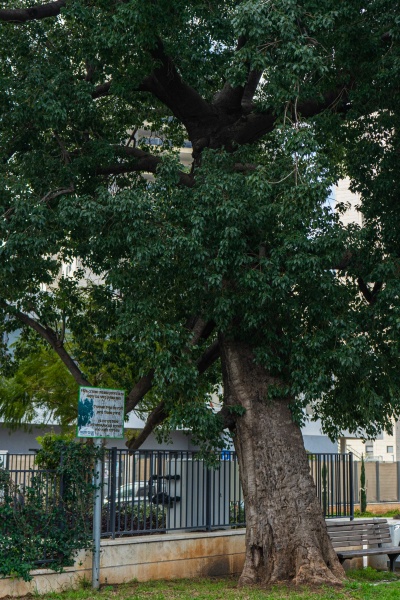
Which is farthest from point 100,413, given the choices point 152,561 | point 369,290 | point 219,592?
point 369,290

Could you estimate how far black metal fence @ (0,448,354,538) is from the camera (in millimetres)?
13742

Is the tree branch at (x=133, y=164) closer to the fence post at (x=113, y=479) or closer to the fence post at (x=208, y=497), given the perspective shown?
the fence post at (x=113, y=479)

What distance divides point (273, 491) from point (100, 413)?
9.59ft

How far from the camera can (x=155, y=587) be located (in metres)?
13.1

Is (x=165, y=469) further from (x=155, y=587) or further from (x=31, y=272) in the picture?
(x=31, y=272)

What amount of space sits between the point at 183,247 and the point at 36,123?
4.12 meters

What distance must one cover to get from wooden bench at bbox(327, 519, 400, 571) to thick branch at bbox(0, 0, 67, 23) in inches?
421

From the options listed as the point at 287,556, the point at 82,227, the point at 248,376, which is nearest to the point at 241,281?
the point at 248,376

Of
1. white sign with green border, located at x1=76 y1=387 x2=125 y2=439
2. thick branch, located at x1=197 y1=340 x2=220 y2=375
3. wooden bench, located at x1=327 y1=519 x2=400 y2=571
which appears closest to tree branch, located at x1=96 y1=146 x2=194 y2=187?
thick branch, located at x1=197 y1=340 x2=220 y2=375

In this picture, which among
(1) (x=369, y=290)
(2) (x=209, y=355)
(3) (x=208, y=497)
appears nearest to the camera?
(1) (x=369, y=290)

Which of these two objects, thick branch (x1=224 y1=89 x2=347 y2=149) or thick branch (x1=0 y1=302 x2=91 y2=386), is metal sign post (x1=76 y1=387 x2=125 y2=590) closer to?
thick branch (x1=224 y1=89 x2=347 y2=149)

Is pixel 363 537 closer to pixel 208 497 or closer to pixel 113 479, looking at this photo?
pixel 208 497

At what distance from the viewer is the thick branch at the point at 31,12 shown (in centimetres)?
1598

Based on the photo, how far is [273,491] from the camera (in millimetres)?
13539
